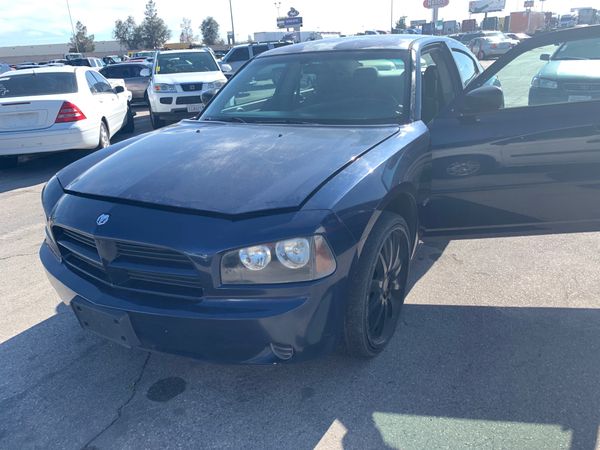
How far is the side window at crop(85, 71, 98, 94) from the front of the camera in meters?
8.83

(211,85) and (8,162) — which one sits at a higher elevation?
(211,85)

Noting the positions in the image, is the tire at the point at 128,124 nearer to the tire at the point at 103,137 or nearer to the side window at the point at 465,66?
the tire at the point at 103,137

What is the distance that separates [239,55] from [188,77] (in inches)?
337

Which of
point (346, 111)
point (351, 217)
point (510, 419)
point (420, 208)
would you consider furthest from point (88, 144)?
point (510, 419)

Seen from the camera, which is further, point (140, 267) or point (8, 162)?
point (8, 162)

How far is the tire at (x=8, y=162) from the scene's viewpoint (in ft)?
27.3

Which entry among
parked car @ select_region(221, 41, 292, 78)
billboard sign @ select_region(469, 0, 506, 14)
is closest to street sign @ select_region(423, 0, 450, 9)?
parked car @ select_region(221, 41, 292, 78)

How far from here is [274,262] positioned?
2.26 m

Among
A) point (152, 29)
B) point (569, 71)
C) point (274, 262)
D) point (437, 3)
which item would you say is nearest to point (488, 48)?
point (437, 3)

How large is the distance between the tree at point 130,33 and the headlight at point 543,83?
77.9 m

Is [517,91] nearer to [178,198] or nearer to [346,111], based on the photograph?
[346,111]

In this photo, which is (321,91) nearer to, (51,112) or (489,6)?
(51,112)

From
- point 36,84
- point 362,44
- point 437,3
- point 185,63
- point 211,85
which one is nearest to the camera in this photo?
point 362,44

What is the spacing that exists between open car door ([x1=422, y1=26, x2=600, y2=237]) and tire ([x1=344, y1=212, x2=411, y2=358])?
0.51 metres
